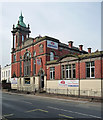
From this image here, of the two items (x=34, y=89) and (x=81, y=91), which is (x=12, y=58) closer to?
(x=34, y=89)

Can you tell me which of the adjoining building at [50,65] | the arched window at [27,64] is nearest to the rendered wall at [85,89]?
the adjoining building at [50,65]

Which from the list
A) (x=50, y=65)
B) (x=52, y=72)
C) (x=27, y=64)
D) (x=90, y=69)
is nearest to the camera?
(x=90, y=69)

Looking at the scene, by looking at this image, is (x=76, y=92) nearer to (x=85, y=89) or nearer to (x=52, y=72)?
(x=85, y=89)

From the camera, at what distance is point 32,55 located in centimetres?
3838

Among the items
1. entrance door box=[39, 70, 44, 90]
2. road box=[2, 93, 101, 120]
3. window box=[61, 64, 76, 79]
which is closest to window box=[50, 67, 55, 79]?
window box=[61, 64, 76, 79]

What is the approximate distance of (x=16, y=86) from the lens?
45594mm

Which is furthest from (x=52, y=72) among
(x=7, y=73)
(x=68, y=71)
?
(x=7, y=73)

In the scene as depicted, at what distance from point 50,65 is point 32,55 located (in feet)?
28.5

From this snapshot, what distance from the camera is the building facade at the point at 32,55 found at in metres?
34.0

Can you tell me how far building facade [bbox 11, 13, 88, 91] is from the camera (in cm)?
3400

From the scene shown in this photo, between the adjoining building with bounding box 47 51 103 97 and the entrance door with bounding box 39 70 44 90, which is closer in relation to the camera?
the adjoining building with bounding box 47 51 103 97

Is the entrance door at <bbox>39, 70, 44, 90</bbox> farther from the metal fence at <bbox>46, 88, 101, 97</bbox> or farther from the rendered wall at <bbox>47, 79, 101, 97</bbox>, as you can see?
the rendered wall at <bbox>47, 79, 101, 97</bbox>

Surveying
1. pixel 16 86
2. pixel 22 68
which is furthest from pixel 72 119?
pixel 16 86

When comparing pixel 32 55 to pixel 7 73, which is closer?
pixel 32 55
